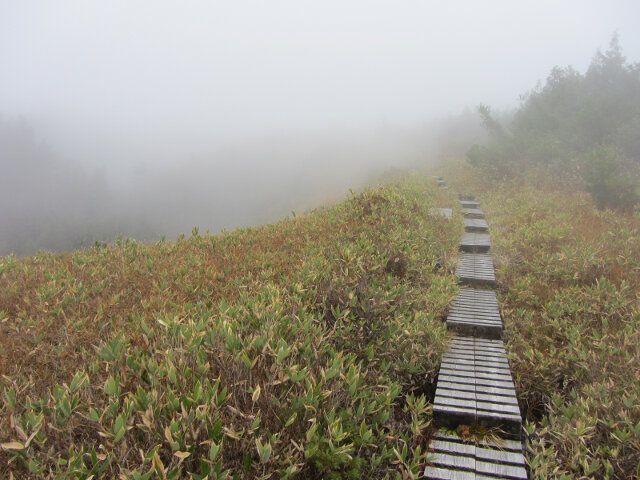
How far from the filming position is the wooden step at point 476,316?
5.01 meters

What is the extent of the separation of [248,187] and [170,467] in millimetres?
52233

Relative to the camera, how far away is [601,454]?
2992mm

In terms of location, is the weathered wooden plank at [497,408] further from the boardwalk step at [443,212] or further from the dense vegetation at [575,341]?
Answer: the boardwalk step at [443,212]

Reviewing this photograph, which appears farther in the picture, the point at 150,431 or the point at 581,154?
the point at 581,154

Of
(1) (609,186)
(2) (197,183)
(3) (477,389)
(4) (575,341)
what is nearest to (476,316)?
(4) (575,341)

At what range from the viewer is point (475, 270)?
7191mm

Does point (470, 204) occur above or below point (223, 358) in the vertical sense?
below

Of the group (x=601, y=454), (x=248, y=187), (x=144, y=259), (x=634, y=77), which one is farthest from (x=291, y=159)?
(x=601, y=454)

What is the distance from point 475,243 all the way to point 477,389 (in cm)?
544

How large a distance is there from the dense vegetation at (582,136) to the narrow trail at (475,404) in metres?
10.2

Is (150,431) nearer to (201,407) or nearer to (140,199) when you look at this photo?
(201,407)

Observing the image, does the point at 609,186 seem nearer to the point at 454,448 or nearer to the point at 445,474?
the point at 454,448

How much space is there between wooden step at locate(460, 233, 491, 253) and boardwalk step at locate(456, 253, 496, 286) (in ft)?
0.65

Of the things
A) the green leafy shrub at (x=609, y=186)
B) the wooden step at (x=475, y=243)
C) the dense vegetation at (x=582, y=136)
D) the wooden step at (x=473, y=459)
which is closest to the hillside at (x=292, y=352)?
the wooden step at (x=473, y=459)
